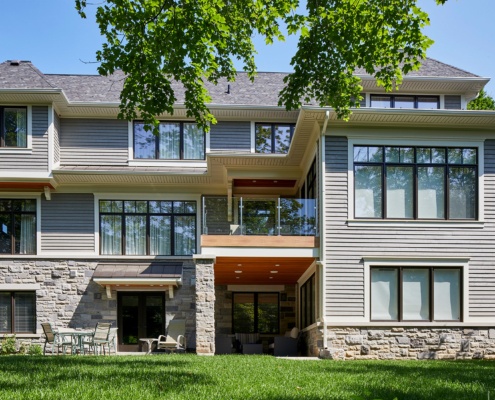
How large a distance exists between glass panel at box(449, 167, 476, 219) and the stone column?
6.37 meters

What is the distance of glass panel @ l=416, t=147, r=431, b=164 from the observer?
51.7ft

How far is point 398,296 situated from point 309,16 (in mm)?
7461

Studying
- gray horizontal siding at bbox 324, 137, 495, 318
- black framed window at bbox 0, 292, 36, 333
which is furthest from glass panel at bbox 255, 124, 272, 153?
black framed window at bbox 0, 292, 36, 333

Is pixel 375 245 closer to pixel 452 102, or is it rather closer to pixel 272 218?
pixel 272 218

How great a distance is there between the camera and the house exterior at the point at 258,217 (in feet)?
50.5

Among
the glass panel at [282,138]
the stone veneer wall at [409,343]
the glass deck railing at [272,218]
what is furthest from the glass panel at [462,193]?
the glass panel at [282,138]

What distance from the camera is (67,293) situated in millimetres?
19781

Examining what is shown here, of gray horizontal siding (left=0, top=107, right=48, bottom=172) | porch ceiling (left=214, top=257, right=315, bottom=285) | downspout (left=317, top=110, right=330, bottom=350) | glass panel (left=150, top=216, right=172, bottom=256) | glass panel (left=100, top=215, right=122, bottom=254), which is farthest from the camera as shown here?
glass panel (left=150, top=216, right=172, bottom=256)

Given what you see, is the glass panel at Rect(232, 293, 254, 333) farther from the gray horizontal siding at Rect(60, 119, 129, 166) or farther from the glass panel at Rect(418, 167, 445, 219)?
the glass panel at Rect(418, 167, 445, 219)

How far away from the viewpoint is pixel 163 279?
63.2 ft

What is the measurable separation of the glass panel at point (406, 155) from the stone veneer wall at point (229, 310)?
8.28 meters

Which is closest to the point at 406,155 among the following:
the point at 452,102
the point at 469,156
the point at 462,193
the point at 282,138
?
the point at 469,156

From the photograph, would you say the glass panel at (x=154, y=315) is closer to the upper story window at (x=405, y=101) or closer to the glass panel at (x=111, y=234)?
the glass panel at (x=111, y=234)

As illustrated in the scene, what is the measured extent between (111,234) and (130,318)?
9.31 ft
